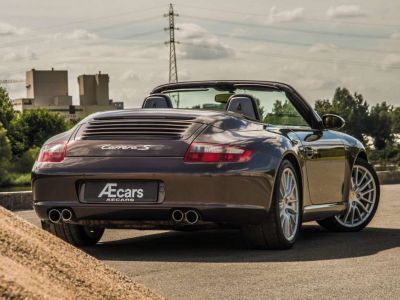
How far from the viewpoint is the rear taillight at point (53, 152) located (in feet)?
29.0

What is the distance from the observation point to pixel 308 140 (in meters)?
9.85

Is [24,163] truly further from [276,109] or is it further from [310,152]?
[310,152]

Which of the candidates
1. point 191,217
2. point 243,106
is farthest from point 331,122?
point 191,217

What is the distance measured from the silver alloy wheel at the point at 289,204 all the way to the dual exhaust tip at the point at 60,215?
64.9 inches

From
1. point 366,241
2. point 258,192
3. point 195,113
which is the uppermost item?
point 195,113

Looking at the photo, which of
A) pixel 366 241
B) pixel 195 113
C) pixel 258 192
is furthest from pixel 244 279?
pixel 366 241

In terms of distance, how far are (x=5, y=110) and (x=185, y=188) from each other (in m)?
131

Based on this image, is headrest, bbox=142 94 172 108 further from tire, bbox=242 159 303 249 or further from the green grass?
the green grass

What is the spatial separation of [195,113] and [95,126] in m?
0.80

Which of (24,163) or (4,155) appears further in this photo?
(24,163)

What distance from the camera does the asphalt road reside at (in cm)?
666

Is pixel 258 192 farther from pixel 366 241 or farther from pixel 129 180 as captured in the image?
pixel 366 241

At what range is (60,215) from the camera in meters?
8.82

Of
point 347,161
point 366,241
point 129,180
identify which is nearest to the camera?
point 129,180
